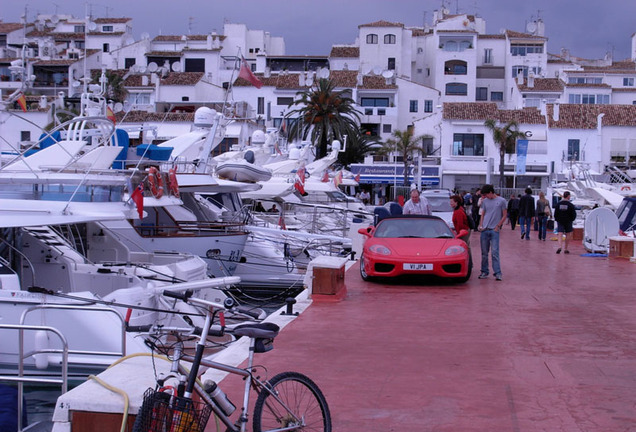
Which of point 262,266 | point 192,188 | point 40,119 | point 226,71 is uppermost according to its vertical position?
point 226,71

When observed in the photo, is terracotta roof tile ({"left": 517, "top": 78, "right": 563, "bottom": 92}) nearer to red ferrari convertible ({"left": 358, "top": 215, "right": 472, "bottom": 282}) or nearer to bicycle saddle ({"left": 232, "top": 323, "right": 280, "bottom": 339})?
red ferrari convertible ({"left": 358, "top": 215, "right": 472, "bottom": 282})

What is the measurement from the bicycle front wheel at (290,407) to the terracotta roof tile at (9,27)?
314 ft

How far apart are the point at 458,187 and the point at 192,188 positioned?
161 feet

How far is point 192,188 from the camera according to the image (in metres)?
21.4

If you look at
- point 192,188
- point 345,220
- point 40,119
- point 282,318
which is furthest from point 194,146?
point 40,119

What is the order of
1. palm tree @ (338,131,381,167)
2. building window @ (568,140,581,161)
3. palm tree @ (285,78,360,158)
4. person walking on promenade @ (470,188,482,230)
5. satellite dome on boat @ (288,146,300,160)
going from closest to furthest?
satellite dome on boat @ (288,146,300,160), person walking on promenade @ (470,188,482,230), palm tree @ (285,78,360,158), building window @ (568,140,581,161), palm tree @ (338,131,381,167)

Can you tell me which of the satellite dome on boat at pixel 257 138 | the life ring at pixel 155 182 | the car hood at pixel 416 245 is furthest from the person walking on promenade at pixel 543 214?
the life ring at pixel 155 182

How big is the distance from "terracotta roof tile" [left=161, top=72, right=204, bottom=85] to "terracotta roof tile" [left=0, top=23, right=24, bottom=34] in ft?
94.0

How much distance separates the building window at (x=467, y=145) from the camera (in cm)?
6950

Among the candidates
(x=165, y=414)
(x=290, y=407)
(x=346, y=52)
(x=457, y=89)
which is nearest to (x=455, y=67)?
(x=457, y=89)

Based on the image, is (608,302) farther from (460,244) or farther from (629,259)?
(629,259)

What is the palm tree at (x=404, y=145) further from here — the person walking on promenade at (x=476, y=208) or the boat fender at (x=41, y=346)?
the boat fender at (x=41, y=346)

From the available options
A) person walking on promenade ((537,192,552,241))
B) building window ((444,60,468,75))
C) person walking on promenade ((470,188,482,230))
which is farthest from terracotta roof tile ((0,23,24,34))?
person walking on promenade ((537,192,552,241))

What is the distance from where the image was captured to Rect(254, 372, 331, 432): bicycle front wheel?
5391mm
